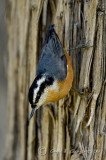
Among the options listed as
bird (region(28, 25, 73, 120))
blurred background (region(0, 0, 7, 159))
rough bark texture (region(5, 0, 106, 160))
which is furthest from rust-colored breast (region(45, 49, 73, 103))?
blurred background (region(0, 0, 7, 159))

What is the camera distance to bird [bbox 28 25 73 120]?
8.82 ft

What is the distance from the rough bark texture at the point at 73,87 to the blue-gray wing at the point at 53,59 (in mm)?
221

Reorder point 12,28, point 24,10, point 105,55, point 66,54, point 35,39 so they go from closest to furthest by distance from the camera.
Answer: point 105,55, point 66,54, point 35,39, point 24,10, point 12,28

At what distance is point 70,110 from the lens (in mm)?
3164

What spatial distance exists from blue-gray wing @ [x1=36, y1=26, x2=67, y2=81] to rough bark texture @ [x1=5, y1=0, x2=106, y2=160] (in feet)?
0.73

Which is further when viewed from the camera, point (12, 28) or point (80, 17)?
point (12, 28)

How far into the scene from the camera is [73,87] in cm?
312

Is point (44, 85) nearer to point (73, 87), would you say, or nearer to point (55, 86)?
point (55, 86)

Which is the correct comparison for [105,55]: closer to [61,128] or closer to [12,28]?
[61,128]

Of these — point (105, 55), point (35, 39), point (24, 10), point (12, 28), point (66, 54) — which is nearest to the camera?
point (105, 55)

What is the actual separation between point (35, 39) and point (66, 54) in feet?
2.14

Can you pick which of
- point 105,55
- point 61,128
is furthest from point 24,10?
point 61,128

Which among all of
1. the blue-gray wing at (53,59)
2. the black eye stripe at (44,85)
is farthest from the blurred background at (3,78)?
the black eye stripe at (44,85)

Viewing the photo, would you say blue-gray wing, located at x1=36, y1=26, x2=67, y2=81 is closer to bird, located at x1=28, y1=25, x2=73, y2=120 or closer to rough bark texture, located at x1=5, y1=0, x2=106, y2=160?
bird, located at x1=28, y1=25, x2=73, y2=120
